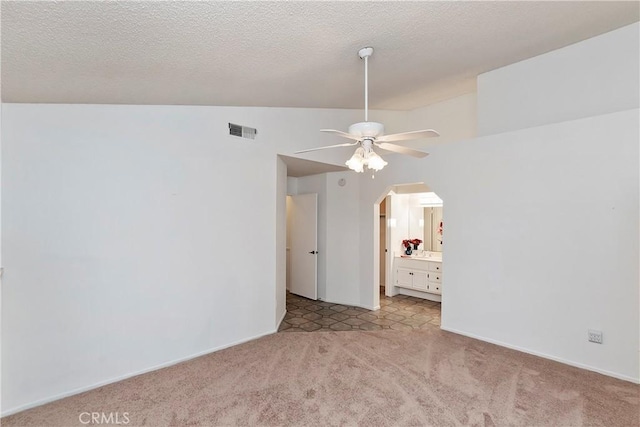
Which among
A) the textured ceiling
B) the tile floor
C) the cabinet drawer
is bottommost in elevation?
→ the tile floor

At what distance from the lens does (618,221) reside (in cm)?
265

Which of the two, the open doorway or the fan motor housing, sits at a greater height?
the fan motor housing

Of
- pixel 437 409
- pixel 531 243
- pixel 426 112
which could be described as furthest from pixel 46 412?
pixel 426 112

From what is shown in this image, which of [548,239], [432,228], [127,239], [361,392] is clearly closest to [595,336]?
[548,239]

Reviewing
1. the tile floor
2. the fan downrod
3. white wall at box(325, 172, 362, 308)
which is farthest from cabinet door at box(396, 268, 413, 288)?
the fan downrod

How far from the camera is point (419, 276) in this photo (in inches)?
210

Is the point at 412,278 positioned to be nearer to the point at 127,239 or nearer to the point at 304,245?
the point at 304,245

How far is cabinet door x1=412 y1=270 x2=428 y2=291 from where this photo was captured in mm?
5246

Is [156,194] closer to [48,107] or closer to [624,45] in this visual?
[48,107]

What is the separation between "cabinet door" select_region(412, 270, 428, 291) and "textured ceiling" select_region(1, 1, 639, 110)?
3482 millimetres

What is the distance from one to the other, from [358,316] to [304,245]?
5.62 ft

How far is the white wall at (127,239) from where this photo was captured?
7.61 feet

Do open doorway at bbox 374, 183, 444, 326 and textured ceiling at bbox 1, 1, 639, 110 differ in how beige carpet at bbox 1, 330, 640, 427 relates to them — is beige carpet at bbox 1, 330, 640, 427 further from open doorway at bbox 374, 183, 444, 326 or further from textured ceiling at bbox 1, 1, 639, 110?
textured ceiling at bbox 1, 1, 639, 110

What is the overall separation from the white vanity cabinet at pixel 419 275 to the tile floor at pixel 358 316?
11.3 inches
